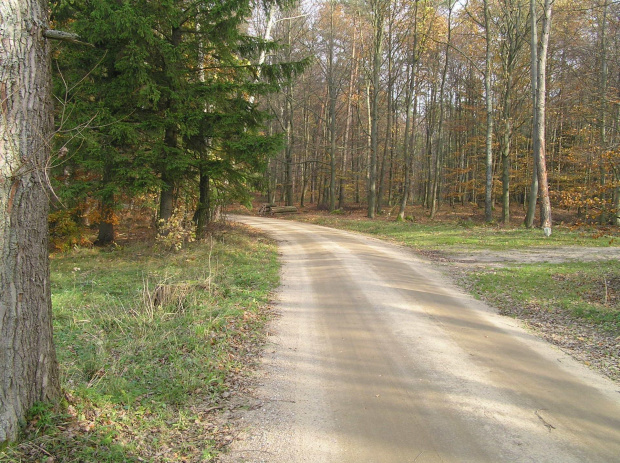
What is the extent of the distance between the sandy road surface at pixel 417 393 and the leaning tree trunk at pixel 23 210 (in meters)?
1.81

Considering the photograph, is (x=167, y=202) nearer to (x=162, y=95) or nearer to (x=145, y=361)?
(x=162, y=95)

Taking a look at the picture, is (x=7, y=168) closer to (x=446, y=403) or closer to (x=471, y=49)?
(x=446, y=403)

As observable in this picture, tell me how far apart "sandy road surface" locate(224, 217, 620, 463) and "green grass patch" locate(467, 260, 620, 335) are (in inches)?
51.3

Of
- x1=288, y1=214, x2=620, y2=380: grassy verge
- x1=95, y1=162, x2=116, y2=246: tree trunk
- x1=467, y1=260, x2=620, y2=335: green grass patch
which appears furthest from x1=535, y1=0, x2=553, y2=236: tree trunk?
x1=95, y1=162, x2=116, y2=246: tree trunk

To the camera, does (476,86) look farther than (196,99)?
Yes

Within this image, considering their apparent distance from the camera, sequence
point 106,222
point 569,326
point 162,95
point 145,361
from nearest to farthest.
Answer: point 145,361 < point 569,326 < point 162,95 < point 106,222

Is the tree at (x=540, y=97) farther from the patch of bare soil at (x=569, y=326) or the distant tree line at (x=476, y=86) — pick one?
the patch of bare soil at (x=569, y=326)

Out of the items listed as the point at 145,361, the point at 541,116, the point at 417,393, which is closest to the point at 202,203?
the point at 145,361

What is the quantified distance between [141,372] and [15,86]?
337cm

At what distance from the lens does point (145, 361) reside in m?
5.12

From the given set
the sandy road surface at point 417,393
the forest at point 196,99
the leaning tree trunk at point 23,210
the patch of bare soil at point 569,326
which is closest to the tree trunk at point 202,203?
the forest at point 196,99

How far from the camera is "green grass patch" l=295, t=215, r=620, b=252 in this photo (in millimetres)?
15500

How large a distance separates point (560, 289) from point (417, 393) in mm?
6395

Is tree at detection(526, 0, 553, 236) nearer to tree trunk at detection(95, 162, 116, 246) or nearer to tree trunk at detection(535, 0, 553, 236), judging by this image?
tree trunk at detection(535, 0, 553, 236)
